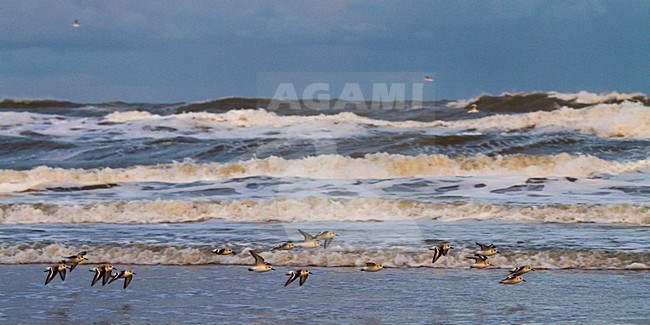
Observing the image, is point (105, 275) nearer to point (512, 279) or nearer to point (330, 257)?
point (330, 257)

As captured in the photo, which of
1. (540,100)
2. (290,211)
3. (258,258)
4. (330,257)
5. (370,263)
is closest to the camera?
(258,258)

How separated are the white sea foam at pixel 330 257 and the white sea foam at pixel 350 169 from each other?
9.09 metres

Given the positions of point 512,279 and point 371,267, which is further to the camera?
point 371,267

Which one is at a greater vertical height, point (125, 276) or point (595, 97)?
point (595, 97)

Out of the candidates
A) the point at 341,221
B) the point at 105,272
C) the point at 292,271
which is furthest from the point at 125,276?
the point at 341,221

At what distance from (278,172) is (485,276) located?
11.9 metres

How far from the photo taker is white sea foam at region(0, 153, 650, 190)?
21.0 metres

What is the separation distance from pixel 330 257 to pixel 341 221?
339 cm

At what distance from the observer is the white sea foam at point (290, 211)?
14.5 meters

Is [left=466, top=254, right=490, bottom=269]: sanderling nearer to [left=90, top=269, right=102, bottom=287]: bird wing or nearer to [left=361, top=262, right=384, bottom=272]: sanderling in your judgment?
[left=361, top=262, right=384, bottom=272]: sanderling

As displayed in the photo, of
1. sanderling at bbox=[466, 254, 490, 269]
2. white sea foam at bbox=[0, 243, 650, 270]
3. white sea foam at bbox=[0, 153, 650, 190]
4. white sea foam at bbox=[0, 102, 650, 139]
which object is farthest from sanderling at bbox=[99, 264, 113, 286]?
white sea foam at bbox=[0, 102, 650, 139]

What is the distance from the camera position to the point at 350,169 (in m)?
21.4

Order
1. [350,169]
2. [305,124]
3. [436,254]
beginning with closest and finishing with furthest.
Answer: [436,254], [350,169], [305,124]

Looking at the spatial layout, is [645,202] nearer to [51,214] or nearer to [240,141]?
[51,214]
